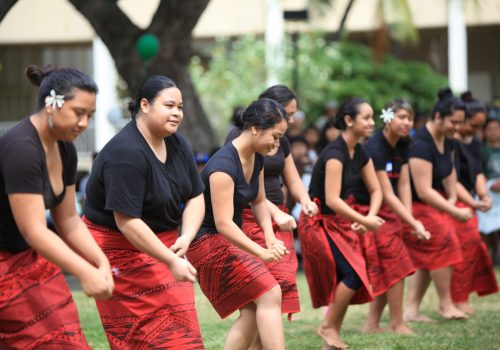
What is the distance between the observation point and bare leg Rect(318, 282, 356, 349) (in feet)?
25.1

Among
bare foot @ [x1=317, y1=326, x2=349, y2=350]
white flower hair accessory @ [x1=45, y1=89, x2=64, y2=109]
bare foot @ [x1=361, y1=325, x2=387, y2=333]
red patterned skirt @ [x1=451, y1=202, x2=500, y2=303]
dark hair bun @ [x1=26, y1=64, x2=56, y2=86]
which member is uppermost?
dark hair bun @ [x1=26, y1=64, x2=56, y2=86]

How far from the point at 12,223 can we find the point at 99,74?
22.0 meters

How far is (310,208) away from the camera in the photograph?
7152 mm

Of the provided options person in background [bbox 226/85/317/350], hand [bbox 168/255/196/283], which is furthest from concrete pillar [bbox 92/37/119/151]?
hand [bbox 168/255/196/283]

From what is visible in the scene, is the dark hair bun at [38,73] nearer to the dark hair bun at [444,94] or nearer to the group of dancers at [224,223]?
the group of dancers at [224,223]

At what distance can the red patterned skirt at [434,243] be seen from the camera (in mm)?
8984

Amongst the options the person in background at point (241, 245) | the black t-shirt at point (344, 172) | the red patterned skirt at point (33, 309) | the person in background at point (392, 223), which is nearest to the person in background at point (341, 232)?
the black t-shirt at point (344, 172)

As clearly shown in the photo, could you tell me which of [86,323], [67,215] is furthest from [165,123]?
[86,323]

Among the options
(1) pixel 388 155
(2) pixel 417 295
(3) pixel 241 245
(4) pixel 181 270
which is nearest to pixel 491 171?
(2) pixel 417 295

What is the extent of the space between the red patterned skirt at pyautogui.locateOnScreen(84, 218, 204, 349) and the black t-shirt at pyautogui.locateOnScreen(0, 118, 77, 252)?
2.81 ft

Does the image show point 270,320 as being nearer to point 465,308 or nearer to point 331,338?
point 331,338

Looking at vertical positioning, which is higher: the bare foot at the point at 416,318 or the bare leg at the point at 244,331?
the bare leg at the point at 244,331

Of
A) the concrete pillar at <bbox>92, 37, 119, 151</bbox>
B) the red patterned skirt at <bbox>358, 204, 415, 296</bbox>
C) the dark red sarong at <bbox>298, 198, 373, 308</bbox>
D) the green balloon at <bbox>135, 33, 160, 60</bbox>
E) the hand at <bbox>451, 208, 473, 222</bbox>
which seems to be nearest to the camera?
the dark red sarong at <bbox>298, 198, 373, 308</bbox>

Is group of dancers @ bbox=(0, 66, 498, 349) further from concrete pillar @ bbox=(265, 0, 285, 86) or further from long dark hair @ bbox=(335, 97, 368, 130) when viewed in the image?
Answer: concrete pillar @ bbox=(265, 0, 285, 86)
